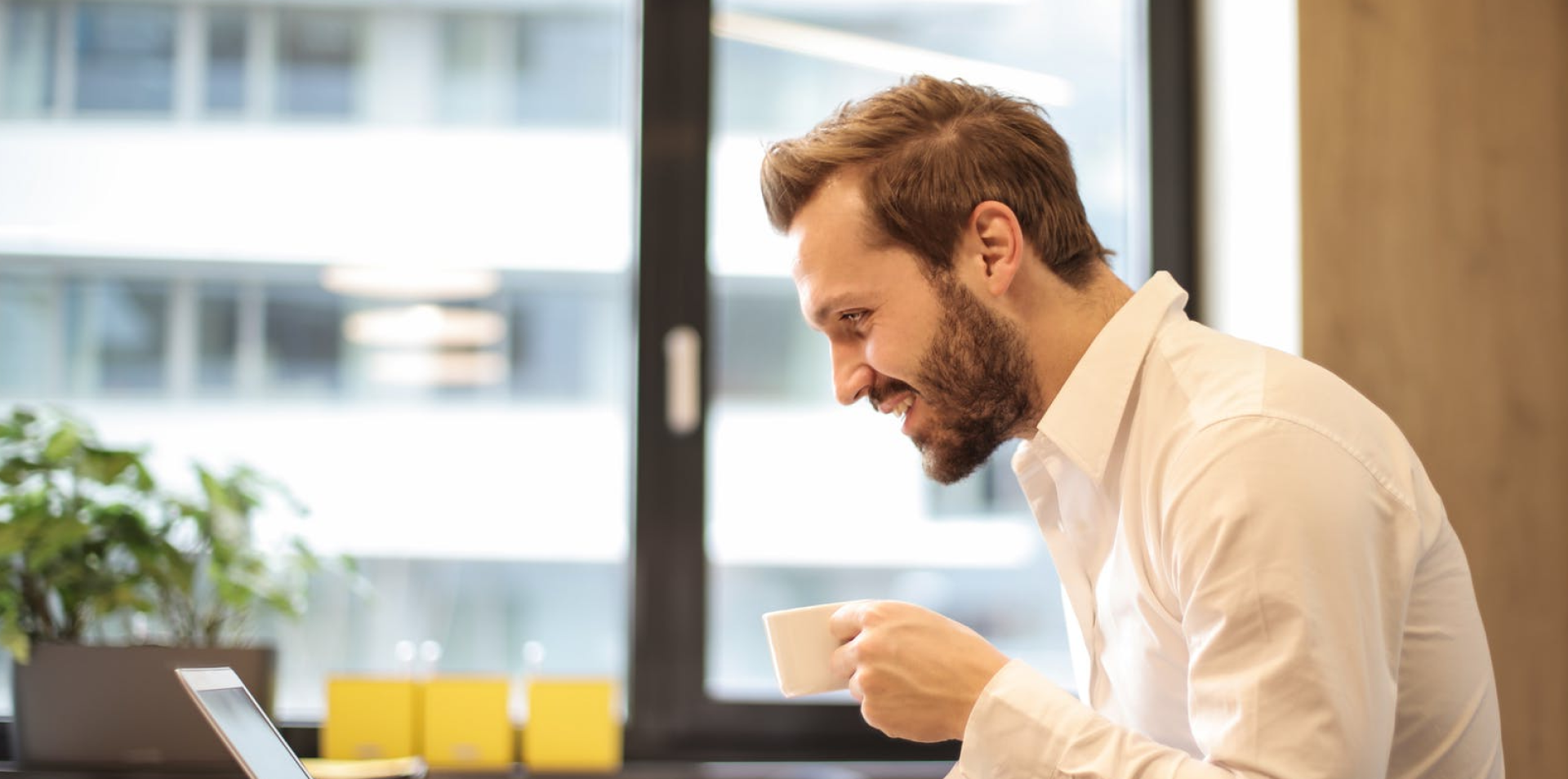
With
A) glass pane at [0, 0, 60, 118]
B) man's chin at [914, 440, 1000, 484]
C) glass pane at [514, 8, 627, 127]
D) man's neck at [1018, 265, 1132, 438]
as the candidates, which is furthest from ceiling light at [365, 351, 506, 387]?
man's neck at [1018, 265, 1132, 438]

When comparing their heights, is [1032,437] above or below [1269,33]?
below

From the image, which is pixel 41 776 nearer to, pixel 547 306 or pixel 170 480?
pixel 170 480

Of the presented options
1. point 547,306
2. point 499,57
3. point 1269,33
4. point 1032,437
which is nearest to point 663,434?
point 547,306

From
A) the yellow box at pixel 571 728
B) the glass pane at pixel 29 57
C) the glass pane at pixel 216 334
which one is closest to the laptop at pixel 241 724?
the yellow box at pixel 571 728

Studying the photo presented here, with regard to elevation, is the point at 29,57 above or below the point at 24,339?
above

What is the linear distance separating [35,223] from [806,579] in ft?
4.56

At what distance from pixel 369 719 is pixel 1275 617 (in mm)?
1430

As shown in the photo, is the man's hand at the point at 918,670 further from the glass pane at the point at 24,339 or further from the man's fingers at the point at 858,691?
the glass pane at the point at 24,339

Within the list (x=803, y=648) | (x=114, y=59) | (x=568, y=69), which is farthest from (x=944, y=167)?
(x=114, y=59)

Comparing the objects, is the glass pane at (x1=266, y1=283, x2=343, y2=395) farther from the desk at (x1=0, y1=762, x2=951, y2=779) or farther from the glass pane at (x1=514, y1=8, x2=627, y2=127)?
the desk at (x1=0, y1=762, x2=951, y2=779)

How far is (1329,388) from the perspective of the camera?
3.27 ft

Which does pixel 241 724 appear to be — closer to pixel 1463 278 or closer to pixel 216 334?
pixel 216 334

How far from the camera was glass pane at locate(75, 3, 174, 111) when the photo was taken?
2207 mm

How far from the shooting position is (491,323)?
2.21 meters
